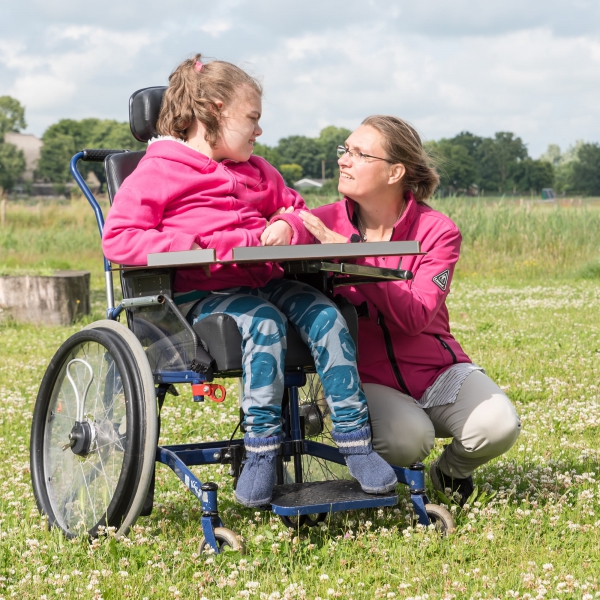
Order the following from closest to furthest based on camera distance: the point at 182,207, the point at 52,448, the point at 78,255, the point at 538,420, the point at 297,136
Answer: the point at 182,207, the point at 52,448, the point at 538,420, the point at 78,255, the point at 297,136

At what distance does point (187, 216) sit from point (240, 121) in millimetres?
422

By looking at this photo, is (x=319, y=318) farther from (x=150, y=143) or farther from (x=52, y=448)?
(x=52, y=448)

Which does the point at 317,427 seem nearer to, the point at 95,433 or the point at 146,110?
the point at 95,433

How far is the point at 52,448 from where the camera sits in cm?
392

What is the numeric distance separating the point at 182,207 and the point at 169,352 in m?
0.55

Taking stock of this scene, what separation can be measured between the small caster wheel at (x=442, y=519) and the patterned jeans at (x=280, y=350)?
490 millimetres

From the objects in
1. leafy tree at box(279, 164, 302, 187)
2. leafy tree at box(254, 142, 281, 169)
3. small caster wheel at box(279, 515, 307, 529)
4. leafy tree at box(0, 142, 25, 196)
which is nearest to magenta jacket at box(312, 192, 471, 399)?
small caster wheel at box(279, 515, 307, 529)

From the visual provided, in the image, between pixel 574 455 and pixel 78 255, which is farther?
pixel 78 255

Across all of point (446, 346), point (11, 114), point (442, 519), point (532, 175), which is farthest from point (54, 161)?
point (442, 519)

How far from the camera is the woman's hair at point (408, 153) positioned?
3889 mm

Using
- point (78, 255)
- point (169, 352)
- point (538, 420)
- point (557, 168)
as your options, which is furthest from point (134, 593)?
point (557, 168)

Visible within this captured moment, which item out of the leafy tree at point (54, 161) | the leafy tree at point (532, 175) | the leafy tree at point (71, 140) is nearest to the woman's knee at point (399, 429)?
the leafy tree at point (71, 140)

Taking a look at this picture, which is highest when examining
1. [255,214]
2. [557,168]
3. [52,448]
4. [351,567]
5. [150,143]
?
[557,168]

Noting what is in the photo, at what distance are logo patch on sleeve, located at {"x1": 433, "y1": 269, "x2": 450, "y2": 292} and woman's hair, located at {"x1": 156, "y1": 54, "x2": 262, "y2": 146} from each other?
104cm
